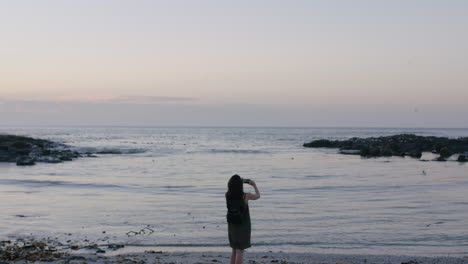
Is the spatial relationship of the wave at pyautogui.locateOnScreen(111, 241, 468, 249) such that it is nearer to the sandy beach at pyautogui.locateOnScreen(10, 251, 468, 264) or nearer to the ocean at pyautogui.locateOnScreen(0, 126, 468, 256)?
the ocean at pyautogui.locateOnScreen(0, 126, 468, 256)

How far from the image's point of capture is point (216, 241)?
34.9ft

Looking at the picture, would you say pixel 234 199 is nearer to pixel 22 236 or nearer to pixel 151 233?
pixel 151 233

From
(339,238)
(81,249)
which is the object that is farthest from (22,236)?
(339,238)

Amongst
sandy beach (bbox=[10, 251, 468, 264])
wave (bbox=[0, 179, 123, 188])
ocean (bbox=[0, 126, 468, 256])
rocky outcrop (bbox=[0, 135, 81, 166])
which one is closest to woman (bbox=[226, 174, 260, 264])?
sandy beach (bbox=[10, 251, 468, 264])

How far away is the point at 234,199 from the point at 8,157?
3384 centimetres

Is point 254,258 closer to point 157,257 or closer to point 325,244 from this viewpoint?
point 157,257

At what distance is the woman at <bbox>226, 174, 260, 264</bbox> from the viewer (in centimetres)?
701

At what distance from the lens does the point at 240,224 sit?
23.5 feet

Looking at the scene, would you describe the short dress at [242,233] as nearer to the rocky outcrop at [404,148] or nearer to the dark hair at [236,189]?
the dark hair at [236,189]

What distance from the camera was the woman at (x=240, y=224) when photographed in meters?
7.01

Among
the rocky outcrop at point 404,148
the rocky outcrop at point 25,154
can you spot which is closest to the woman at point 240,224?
the rocky outcrop at point 25,154

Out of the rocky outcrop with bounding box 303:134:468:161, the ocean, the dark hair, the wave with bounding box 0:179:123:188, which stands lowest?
the wave with bounding box 0:179:123:188

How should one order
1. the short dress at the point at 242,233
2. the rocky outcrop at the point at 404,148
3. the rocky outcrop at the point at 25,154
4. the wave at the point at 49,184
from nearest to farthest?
the short dress at the point at 242,233
the wave at the point at 49,184
the rocky outcrop at the point at 25,154
the rocky outcrop at the point at 404,148

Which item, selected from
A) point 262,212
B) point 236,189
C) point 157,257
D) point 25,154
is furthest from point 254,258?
point 25,154
